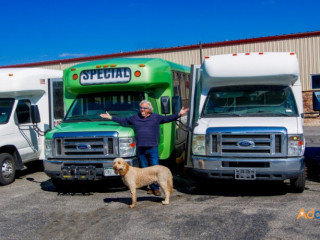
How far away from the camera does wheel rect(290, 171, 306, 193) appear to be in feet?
23.0

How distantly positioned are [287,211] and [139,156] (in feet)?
9.19

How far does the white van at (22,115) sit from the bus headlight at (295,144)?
5.37 m

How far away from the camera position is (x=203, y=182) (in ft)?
25.1

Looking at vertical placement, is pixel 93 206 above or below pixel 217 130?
below

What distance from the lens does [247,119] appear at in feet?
23.3

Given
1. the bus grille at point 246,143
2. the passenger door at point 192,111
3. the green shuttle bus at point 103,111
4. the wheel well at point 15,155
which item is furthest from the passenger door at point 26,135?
the bus grille at point 246,143

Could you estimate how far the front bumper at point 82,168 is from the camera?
287 inches

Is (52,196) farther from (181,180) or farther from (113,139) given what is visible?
(181,180)

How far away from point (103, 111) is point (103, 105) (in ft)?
0.50

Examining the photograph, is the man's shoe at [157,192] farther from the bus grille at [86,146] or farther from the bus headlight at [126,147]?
the bus grille at [86,146]

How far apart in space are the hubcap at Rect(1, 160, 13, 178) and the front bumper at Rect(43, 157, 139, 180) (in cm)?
206

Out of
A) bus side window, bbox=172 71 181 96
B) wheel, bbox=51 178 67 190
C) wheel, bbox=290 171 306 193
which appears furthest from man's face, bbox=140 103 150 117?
wheel, bbox=290 171 306 193

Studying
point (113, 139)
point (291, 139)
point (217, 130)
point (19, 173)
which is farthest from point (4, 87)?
point (291, 139)

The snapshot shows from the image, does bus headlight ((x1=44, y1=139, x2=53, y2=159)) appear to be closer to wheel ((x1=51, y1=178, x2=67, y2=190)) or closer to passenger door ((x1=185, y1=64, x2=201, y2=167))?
wheel ((x1=51, y1=178, x2=67, y2=190))
